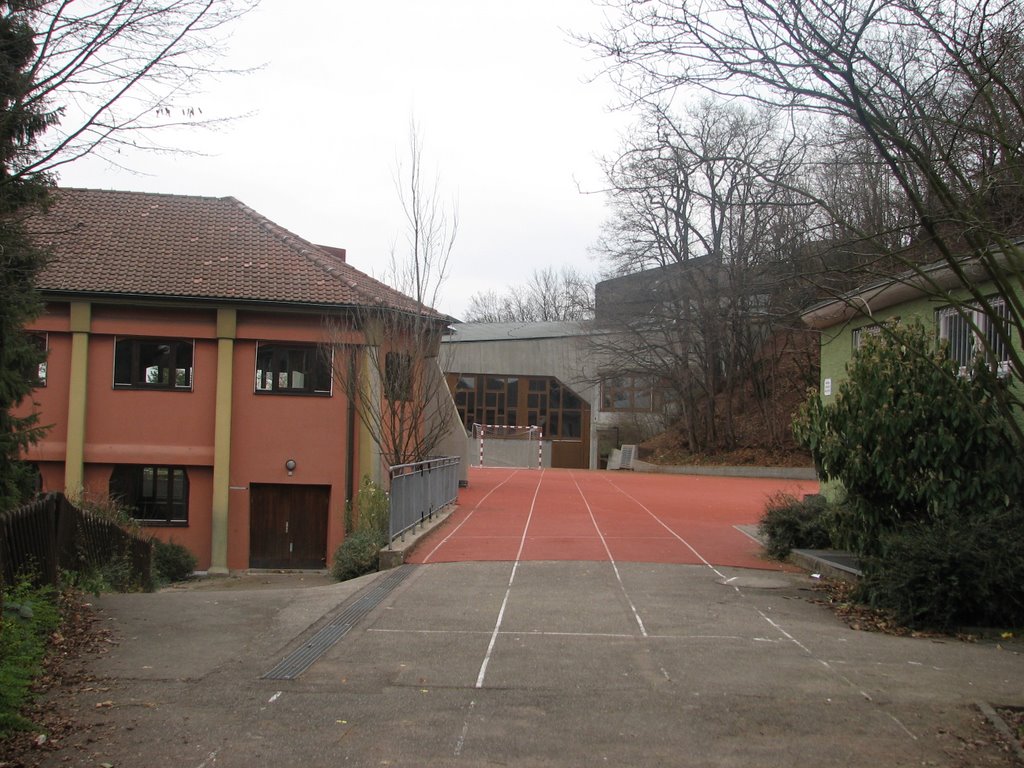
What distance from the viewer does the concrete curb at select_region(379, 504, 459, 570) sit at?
42.7 feet

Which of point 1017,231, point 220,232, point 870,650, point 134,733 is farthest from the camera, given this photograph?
point 220,232

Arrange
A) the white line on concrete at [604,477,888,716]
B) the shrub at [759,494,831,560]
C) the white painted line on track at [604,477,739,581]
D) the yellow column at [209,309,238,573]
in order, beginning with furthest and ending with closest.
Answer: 1. the yellow column at [209,309,238,573]
2. the shrub at [759,494,831,560]
3. the white painted line on track at [604,477,739,581]
4. the white line on concrete at [604,477,888,716]

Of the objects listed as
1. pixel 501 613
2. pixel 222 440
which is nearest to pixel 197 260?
pixel 222 440

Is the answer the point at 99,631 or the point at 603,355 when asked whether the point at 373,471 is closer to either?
the point at 99,631

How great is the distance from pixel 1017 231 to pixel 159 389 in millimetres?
18501

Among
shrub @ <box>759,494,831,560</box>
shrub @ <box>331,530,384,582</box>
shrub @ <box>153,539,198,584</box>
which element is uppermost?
shrub @ <box>759,494,831,560</box>

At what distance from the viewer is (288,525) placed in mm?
22672

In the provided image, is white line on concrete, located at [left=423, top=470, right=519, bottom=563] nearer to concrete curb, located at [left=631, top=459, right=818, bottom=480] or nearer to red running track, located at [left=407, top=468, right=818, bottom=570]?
red running track, located at [left=407, top=468, right=818, bottom=570]

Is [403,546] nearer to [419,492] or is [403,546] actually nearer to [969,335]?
[419,492]

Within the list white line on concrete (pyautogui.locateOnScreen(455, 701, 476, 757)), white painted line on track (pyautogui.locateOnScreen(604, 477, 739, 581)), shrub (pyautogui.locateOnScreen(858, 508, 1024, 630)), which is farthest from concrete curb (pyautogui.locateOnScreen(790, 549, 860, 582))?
white line on concrete (pyautogui.locateOnScreen(455, 701, 476, 757))

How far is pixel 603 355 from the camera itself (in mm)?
45594

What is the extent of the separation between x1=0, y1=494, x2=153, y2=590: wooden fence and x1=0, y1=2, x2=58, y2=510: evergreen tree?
92 cm

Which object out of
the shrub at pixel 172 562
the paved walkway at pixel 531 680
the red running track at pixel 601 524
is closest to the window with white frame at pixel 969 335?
the paved walkway at pixel 531 680

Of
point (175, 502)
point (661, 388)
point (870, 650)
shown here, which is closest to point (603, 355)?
point (661, 388)
